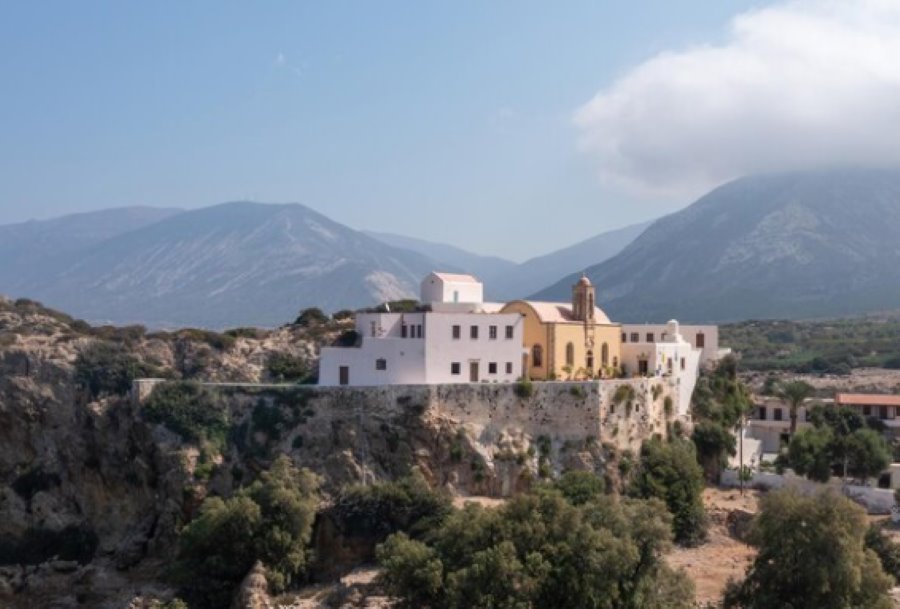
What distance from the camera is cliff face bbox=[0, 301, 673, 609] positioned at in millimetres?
47438

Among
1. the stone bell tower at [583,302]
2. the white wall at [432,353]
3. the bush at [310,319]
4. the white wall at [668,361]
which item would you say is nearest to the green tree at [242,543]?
the white wall at [432,353]

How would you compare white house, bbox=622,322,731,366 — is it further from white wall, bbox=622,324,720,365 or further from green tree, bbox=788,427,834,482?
green tree, bbox=788,427,834,482

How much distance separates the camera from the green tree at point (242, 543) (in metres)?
40.8

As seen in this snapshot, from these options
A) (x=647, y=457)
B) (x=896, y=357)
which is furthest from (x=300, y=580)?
(x=896, y=357)

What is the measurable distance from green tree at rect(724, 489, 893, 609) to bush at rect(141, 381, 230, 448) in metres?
25.2

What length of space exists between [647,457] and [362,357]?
46.1 ft

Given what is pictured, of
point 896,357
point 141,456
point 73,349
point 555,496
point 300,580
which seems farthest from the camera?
point 896,357

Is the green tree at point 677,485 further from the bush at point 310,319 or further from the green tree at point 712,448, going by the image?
the bush at point 310,319

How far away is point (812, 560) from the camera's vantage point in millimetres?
32531

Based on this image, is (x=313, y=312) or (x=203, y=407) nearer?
(x=203, y=407)

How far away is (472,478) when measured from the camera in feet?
157

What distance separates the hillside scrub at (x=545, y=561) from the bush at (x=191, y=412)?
1573cm

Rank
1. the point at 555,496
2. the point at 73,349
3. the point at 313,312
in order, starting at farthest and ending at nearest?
the point at 313,312 < the point at 73,349 < the point at 555,496

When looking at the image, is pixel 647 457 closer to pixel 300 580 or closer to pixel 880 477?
pixel 880 477
